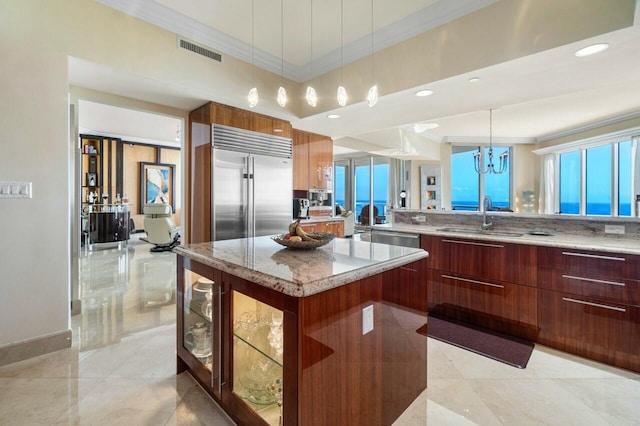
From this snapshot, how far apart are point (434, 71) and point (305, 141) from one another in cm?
260

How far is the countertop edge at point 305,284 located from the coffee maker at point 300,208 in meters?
3.22

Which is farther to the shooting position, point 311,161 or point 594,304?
point 311,161

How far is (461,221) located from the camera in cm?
369

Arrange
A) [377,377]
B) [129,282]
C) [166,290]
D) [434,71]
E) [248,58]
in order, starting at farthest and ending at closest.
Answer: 1. [129,282]
2. [166,290]
3. [248,58]
4. [434,71]
5. [377,377]

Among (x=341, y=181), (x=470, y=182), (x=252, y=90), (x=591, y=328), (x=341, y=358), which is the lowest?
(x=591, y=328)

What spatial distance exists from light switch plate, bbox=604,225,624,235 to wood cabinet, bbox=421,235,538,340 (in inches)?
31.3

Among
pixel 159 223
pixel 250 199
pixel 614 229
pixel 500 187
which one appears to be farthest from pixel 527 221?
pixel 159 223

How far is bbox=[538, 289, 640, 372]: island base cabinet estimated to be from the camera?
2.13m

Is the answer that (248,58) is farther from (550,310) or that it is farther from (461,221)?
(550,310)

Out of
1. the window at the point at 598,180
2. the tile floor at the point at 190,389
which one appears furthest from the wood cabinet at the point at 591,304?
the window at the point at 598,180

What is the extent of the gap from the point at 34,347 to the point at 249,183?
2.47 m

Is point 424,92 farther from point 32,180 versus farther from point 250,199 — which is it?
point 32,180

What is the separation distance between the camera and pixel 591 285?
2262mm

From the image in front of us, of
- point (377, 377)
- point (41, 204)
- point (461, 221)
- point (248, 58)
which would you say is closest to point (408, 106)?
point (461, 221)
